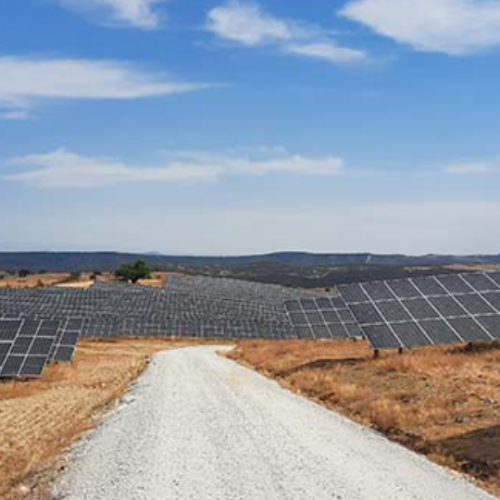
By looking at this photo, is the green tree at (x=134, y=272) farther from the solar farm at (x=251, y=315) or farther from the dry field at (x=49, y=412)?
the dry field at (x=49, y=412)

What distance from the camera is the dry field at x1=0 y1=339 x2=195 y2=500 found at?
648 inches

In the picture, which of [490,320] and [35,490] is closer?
[35,490]

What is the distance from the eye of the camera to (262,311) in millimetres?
85312

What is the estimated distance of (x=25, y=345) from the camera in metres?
40.3

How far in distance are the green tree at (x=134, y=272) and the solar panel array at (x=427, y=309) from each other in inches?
4418

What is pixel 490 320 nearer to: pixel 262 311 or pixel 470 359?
pixel 470 359

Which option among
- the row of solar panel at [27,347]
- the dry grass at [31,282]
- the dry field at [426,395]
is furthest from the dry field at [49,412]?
the dry grass at [31,282]

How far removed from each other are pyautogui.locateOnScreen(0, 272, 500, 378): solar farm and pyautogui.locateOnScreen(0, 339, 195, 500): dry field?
160 cm

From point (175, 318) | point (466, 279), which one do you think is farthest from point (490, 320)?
point (175, 318)

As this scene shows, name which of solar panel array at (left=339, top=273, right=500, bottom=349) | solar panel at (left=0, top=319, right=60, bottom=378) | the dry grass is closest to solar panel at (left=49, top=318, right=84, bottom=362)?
solar panel at (left=0, top=319, right=60, bottom=378)

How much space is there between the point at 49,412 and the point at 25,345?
13.1 meters

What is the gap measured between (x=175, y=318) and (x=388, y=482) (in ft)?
210

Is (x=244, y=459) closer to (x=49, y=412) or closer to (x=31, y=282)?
(x=49, y=412)

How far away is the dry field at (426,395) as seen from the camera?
1831 cm
